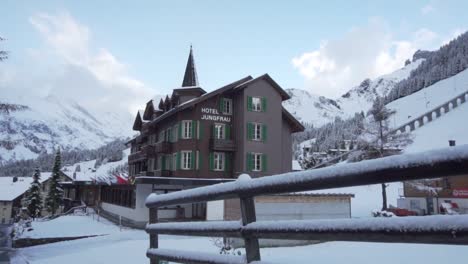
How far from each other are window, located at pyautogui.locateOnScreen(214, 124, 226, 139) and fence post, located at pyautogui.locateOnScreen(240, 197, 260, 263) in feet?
109

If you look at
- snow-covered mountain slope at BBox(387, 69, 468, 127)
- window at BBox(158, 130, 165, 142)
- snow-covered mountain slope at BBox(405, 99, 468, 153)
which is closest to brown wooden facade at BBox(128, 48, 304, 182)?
window at BBox(158, 130, 165, 142)

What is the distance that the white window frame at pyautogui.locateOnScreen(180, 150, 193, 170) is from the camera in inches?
1339

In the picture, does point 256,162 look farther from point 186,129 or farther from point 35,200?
point 35,200

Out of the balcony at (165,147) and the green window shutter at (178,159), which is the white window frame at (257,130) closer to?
the green window shutter at (178,159)

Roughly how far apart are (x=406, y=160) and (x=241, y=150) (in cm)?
3348

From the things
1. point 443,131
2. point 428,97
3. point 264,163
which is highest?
point 428,97

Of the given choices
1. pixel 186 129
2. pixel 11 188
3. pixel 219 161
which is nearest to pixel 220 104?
pixel 186 129

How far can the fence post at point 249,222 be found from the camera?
86.8 inches

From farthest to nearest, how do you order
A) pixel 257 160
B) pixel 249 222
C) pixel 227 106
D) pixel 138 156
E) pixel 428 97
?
1. pixel 428 97
2. pixel 138 156
3. pixel 227 106
4. pixel 257 160
5. pixel 249 222

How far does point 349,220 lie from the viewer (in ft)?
5.76

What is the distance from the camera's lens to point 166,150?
36031 millimetres

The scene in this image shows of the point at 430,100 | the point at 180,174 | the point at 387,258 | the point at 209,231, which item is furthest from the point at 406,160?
the point at 430,100

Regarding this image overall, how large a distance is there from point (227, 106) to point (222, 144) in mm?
3985

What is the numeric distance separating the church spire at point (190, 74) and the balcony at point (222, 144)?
432 inches
